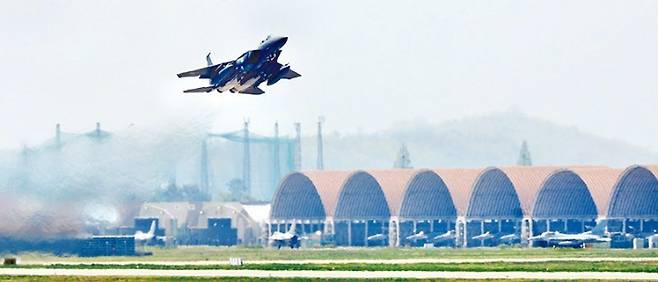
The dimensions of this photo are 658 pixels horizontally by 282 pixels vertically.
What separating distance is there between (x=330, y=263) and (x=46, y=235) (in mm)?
23268

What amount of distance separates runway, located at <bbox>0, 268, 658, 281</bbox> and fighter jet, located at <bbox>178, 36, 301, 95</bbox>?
12.6 metres

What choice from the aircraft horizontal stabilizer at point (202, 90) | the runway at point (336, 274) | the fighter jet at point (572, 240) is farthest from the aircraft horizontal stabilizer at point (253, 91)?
the fighter jet at point (572, 240)

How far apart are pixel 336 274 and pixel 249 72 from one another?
14.7 meters

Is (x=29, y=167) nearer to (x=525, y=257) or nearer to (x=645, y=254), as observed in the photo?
(x=525, y=257)

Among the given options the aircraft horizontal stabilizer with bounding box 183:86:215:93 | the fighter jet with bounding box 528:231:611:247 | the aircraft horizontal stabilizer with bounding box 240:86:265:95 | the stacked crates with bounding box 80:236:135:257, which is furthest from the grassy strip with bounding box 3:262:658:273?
the fighter jet with bounding box 528:231:611:247

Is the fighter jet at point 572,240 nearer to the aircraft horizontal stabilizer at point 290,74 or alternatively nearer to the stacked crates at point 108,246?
the stacked crates at point 108,246

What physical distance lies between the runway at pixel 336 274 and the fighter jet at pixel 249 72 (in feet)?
41.4

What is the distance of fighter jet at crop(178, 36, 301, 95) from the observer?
12062cm

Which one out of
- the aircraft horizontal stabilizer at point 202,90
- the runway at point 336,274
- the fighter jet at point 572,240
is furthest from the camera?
the fighter jet at point 572,240

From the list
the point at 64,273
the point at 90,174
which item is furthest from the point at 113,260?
the point at 64,273

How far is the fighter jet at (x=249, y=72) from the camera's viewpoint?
12062 cm

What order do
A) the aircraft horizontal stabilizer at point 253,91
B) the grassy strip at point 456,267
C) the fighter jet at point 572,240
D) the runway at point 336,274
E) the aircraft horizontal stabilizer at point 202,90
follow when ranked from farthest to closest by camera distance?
the fighter jet at point 572,240 < the grassy strip at point 456,267 < the aircraft horizontal stabilizer at point 253,91 < the aircraft horizontal stabilizer at point 202,90 < the runway at point 336,274

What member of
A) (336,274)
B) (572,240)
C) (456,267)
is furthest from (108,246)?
(336,274)

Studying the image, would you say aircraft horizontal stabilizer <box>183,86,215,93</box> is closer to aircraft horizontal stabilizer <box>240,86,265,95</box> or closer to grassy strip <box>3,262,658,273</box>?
aircraft horizontal stabilizer <box>240,86,265,95</box>
